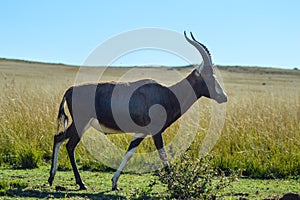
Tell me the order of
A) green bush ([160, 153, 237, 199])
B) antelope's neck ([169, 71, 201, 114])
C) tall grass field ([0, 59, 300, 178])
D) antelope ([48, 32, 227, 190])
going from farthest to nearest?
tall grass field ([0, 59, 300, 178]) → antelope's neck ([169, 71, 201, 114]) → antelope ([48, 32, 227, 190]) → green bush ([160, 153, 237, 199])

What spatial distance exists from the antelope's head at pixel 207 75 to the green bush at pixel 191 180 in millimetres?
2054

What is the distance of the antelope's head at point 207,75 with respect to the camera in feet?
28.8

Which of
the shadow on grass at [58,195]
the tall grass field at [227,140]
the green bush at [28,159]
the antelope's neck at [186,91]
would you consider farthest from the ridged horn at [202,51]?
the green bush at [28,159]

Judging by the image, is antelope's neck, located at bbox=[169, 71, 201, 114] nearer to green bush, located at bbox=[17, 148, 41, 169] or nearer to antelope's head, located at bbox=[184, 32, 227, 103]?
antelope's head, located at bbox=[184, 32, 227, 103]

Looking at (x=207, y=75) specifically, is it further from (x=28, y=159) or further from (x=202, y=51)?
(x=28, y=159)

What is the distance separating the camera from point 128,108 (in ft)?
28.5

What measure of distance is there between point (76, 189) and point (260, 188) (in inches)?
124

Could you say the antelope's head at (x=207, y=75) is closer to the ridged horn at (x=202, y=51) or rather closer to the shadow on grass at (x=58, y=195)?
the ridged horn at (x=202, y=51)

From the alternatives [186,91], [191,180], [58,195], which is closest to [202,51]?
[186,91]

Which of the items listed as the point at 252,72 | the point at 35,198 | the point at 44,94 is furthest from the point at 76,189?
the point at 252,72

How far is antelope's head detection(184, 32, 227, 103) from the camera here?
346 inches

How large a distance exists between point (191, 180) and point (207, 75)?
101 inches

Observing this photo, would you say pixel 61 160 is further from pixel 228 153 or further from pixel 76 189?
pixel 228 153

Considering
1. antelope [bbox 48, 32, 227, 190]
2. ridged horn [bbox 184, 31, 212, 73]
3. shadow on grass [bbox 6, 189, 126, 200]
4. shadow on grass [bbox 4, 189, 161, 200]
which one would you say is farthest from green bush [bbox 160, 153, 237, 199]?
ridged horn [bbox 184, 31, 212, 73]
